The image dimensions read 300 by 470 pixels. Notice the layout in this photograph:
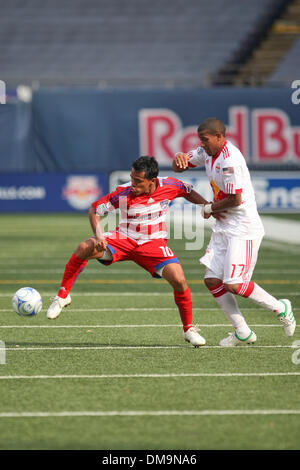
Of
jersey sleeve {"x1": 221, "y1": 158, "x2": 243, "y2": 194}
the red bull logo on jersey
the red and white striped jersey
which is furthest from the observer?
the red bull logo on jersey

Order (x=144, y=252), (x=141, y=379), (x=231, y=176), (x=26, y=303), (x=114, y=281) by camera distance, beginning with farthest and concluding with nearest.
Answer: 1. (x=114, y=281)
2. (x=26, y=303)
3. (x=144, y=252)
4. (x=231, y=176)
5. (x=141, y=379)

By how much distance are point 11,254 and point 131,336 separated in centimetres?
833

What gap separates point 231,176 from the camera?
272 inches

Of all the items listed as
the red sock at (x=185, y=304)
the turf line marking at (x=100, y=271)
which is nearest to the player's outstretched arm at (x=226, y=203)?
the red sock at (x=185, y=304)

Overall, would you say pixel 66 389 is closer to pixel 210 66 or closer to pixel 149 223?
pixel 149 223

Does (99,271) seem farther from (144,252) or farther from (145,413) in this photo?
(145,413)

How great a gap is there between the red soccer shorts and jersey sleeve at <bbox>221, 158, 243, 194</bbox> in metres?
0.89

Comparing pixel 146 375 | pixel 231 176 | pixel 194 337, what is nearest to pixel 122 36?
pixel 194 337

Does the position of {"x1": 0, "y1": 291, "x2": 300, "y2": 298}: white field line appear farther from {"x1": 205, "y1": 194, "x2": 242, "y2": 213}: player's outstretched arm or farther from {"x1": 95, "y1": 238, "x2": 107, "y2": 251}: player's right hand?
{"x1": 205, "y1": 194, "x2": 242, "y2": 213}: player's outstretched arm

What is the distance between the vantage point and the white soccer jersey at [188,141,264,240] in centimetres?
693

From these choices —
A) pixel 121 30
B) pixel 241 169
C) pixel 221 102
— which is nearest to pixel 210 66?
pixel 121 30

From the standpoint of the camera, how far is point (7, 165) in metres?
26.1

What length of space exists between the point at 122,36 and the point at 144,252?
27.1m

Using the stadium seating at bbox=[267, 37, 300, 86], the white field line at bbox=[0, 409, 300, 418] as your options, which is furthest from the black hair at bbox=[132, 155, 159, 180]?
the stadium seating at bbox=[267, 37, 300, 86]
